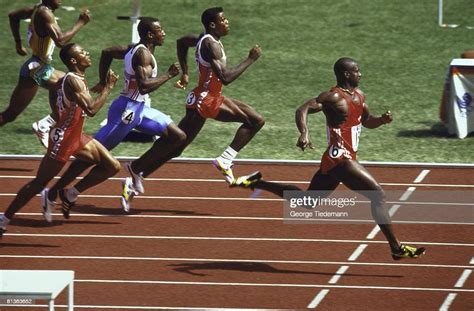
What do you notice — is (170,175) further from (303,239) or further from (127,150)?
(303,239)

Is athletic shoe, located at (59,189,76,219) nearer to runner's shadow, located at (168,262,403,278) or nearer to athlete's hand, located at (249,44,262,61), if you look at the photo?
runner's shadow, located at (168,262,403,278)

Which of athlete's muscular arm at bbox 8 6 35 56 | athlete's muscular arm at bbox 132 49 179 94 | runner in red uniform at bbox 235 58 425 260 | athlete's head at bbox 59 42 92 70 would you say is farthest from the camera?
athlete's muscular arm at bbox 8 6 35 56

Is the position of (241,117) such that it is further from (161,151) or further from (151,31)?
(151,31)

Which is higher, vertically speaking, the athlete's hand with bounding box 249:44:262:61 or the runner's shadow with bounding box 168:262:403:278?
the athlete's hand with bounding box 249:44:262:61

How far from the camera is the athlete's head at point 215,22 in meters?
15.2

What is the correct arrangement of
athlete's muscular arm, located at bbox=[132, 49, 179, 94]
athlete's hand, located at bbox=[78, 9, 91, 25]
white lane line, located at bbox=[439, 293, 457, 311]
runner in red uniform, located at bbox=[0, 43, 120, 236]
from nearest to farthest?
white lane line, located at bbox=[439, 293, 457, 311] → runner in red uniform, located at bbox=[0, 43, 120, 236] → athlete's muscular arm, located at bbox=[132, 49, 179, 94] → athlete's hand, located at bbox=[78, 9, 91, 25]

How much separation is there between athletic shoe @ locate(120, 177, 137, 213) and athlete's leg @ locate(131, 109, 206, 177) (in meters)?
0.22

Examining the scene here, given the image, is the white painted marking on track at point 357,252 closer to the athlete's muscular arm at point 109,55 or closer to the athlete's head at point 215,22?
the athlete's head at point 215,22

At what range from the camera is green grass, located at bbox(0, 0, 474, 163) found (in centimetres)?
A: 1817

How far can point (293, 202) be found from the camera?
569 inches

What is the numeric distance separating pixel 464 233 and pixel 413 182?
2.01 m

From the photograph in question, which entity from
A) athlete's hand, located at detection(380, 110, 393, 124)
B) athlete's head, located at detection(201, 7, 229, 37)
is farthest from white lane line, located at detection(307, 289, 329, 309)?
athlete's head, located at detection(201, 7, 229, 37)

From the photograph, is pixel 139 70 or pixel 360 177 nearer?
pixel 360 177

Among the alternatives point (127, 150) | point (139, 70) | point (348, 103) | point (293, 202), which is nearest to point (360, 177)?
point (348, 103)
